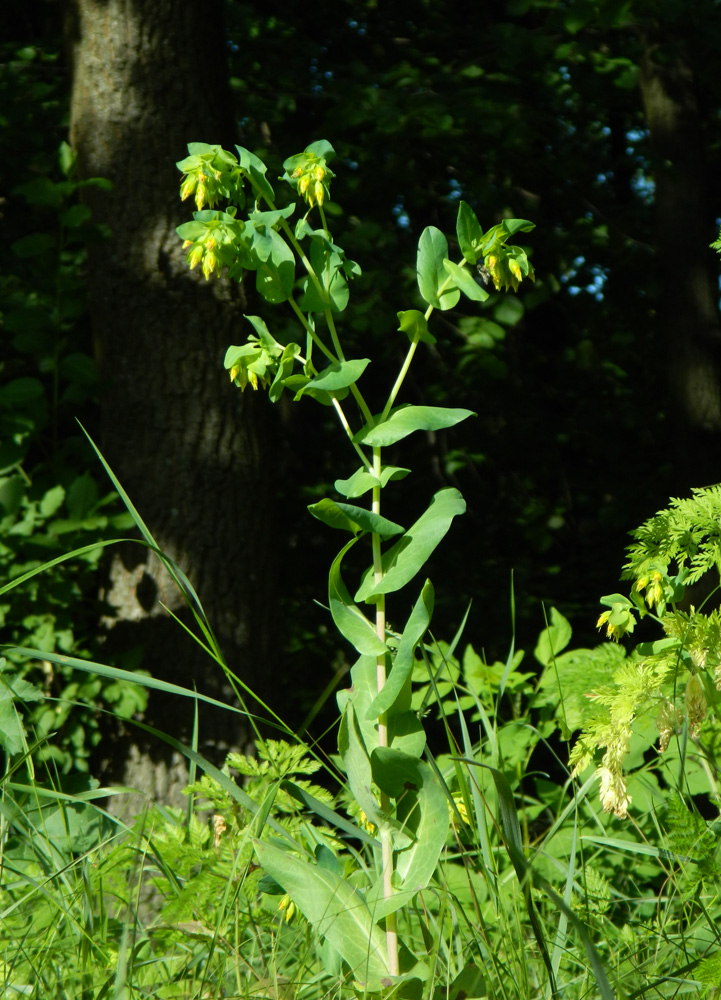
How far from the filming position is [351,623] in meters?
1.05

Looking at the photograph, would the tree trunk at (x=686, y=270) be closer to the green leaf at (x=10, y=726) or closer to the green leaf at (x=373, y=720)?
the green leaf at (x=373, y=720)

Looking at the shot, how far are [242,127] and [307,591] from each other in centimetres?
232

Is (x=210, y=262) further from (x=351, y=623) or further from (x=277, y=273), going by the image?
(x=351, y=623)

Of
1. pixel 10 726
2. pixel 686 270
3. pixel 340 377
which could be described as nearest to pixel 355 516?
pixel 340 377

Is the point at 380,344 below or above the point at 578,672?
below

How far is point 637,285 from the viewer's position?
5000 millimetres

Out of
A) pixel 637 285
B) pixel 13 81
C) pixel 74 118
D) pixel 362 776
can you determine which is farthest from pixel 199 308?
pixel 637 285

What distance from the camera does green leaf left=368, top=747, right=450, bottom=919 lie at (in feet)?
3.21

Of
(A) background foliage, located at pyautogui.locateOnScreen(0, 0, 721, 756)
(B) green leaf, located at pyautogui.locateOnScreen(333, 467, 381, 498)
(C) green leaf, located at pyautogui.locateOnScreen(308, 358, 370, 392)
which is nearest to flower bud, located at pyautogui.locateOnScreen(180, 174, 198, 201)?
(C) green leaf, located at pyautogui.locateOnScreen(308, 358, 370, 392)

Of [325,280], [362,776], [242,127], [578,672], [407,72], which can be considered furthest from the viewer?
[242,127]

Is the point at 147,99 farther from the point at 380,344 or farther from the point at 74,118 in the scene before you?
the point at 380,344

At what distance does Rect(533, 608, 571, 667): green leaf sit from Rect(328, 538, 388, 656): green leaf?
96cm

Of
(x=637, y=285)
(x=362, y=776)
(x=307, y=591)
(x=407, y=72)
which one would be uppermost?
(x=407, y=72)

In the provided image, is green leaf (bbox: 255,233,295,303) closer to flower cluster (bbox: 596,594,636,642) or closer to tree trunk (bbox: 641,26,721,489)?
flower cluster (bbox: 596,594,636,642)
